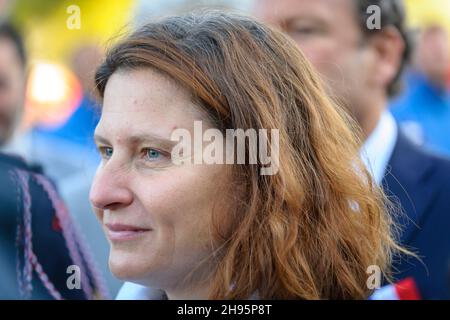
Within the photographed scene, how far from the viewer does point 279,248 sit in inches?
56.3

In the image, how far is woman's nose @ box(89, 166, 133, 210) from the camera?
141cm

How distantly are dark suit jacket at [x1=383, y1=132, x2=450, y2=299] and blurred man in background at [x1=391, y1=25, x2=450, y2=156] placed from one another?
1413 millimetres

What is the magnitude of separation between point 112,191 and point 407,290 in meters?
0.89

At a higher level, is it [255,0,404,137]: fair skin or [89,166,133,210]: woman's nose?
[255,0,404,137]: fair skin

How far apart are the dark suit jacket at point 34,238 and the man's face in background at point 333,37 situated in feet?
3.18

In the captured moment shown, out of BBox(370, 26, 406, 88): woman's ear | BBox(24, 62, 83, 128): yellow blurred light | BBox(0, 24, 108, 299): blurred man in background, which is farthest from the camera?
BBox(24, 62, 83, 128): yellow blurred light

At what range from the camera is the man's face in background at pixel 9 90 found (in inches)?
137

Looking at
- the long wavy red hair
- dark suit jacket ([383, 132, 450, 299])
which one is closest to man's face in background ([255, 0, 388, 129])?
dark suit jacket ([383, 132, 450, 299])

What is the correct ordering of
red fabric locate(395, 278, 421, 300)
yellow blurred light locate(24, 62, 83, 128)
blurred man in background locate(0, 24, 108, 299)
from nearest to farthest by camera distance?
blurred man in background locate(0, 24, 108, 299) → red fabric locate(395, 278, 421, 300) → yellow blurred light locate(24, 62, 83, 128)

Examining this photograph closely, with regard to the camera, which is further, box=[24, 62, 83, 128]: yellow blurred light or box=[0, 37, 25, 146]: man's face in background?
box=[24, 62, 83, 128]: yellow blurred light

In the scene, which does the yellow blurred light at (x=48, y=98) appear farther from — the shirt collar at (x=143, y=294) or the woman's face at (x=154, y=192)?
the woman's face at (x=154, y=192)

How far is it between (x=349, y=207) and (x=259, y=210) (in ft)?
0.66
